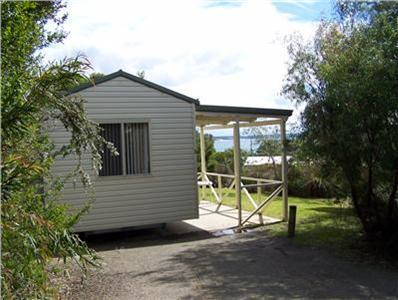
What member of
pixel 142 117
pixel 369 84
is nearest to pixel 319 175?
pixel 369 84

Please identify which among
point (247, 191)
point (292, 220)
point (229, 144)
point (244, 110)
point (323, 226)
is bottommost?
point (323, 226)

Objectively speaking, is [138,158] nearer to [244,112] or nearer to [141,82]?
[141,82]

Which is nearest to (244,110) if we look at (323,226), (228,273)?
(323,226)

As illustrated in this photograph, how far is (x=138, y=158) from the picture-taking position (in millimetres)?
10211

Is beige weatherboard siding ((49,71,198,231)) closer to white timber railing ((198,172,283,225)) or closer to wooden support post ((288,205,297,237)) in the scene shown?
white timber railing ((198,172,283,225))

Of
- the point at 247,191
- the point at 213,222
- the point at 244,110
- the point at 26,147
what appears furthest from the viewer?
the point at 247,191

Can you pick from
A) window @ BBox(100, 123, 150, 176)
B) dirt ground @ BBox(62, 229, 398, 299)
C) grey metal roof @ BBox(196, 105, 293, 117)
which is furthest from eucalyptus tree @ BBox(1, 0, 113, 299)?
grey metal roof @ BBox(196, 105, 293, 117)

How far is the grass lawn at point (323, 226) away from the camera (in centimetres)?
887

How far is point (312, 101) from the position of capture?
27.7 ft

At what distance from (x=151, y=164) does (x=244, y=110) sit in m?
2.50

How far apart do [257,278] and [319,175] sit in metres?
2.97

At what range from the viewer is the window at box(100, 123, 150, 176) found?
991cm

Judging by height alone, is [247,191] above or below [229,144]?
below

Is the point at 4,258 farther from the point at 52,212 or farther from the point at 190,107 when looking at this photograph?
the point at 190,107
